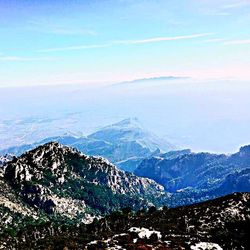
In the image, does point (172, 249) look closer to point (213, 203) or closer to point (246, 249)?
point (246, 249)

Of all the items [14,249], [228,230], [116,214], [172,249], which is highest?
[172,249]

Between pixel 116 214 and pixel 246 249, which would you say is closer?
pixel 246 249

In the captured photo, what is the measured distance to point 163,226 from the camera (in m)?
109

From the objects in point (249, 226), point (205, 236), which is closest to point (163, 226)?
point (205, 236)

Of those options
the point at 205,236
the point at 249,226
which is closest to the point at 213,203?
the point at 249,226

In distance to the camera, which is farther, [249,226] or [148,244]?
[249,226]

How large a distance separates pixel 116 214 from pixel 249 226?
306 ft

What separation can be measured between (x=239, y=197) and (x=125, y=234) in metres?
59.8

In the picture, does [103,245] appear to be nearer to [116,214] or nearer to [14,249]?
[14,249]

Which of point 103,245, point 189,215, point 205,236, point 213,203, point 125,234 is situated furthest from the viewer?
point 213,203

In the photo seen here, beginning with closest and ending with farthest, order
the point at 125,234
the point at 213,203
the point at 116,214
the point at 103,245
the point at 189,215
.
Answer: the point at 103,245 < the point at 125,234 < the point at 189,215 < the point at 213,203 < the point at 116,214

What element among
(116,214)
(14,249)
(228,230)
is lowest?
(116,214)

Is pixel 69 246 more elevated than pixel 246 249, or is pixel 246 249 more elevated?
pixel 69 246

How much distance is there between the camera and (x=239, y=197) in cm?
13638
